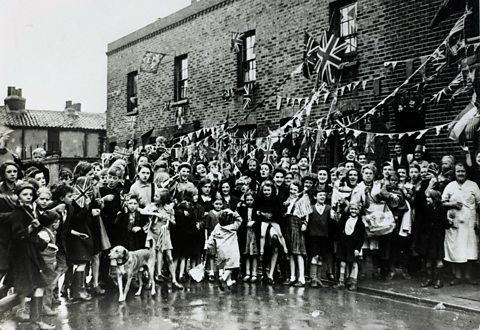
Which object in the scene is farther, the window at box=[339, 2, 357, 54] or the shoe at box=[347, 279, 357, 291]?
the window at box=[339, 2, 357, 54]

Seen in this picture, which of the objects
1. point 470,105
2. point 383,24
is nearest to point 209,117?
point 383,24

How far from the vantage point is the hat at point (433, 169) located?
8.68 m

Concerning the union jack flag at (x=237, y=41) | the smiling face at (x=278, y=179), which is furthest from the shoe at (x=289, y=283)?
the union jack flag at (x=237, y=41)

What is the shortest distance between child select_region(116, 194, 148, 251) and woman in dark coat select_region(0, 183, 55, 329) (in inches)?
84.2

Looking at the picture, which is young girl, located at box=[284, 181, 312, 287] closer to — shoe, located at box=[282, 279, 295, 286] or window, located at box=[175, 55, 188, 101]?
shoe, located at box=[282, 279, 295, 286]

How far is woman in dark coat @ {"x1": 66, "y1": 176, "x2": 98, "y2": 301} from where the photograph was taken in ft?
22.8

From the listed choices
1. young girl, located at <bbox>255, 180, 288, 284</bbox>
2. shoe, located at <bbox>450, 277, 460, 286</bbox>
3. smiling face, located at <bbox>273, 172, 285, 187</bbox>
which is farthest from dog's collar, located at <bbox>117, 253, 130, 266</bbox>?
shoe, located at <bbox>450, 277, 460, 286</bbox>

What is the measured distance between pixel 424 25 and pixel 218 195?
5162 millimetres

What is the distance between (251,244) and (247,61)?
7235 millimetres

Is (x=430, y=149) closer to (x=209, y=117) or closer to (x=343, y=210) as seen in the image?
(x=343, y=210)

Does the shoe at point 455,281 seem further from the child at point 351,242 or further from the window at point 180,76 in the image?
the window at point 180,76

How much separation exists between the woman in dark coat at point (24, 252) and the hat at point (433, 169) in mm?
6257

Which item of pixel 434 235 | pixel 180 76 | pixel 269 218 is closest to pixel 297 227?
pixel 269 218

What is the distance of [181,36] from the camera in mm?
16656
